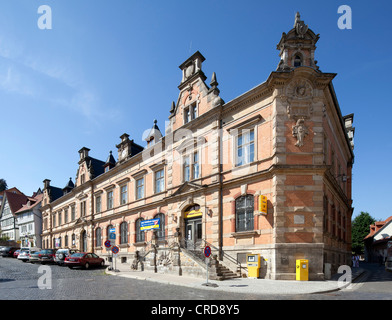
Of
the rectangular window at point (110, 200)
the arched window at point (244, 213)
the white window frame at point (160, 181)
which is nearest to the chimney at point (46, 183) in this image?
the rectangular window at point (110, 200)

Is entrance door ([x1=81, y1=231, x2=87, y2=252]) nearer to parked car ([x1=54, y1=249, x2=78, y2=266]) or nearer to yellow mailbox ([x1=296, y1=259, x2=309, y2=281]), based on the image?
parked car ([x1=54, y1=249, x2=78, y2=266])

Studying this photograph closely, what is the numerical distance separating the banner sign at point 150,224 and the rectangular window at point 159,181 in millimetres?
2569

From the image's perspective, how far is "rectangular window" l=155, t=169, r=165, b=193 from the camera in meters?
25.5

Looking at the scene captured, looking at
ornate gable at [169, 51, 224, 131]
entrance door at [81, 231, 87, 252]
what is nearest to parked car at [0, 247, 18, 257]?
entrance door at [81, 231, 87, 252]

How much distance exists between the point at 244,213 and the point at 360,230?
→ 5608 cm

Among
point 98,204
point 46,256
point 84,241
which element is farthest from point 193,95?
point 84,241

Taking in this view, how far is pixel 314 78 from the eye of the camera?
1731 cm

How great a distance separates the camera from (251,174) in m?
17.8

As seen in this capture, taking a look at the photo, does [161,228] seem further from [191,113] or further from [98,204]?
[98,204]

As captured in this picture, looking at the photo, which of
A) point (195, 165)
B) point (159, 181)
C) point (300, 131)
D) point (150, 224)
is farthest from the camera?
point (159, 181)
